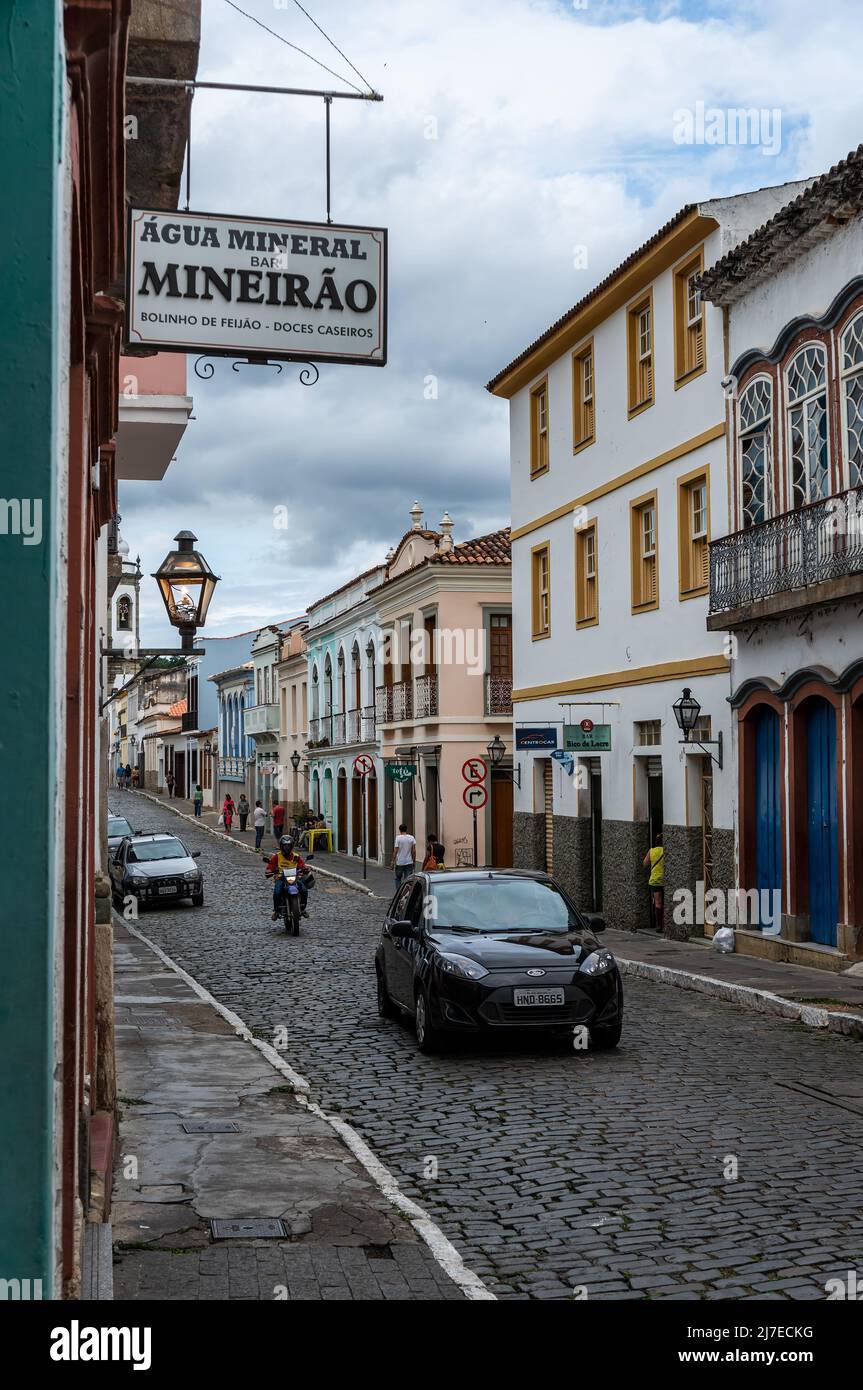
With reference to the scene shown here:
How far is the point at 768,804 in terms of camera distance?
19.2 m

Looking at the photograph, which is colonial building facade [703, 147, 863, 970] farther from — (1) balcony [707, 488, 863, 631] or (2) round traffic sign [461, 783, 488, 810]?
(2) round traffic sign [461, 783, 488, 810]

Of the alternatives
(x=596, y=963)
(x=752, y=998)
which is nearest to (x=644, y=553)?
(x=752, y=998)

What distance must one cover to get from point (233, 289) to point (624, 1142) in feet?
17.5

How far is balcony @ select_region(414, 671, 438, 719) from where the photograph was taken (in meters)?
38.2

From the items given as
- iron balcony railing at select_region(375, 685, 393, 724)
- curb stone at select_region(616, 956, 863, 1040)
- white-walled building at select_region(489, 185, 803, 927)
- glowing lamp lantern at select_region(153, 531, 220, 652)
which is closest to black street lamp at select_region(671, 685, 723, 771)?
white-walled building at select_region(489, 185, 803, 927)

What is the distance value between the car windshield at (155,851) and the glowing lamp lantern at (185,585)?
56.9ft

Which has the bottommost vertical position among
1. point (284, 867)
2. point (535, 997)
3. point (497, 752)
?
point (535, 997)

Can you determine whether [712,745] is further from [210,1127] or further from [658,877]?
[210,1127]

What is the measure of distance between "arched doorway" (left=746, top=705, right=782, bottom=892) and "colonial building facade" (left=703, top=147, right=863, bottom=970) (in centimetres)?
3

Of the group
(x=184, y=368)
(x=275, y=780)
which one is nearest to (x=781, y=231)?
(x=184, y=368)

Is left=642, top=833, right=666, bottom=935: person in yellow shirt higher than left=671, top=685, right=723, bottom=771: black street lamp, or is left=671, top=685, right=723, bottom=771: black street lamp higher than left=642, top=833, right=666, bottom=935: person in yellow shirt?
left=671, top=685, right=723, bottom=771: black street lamp

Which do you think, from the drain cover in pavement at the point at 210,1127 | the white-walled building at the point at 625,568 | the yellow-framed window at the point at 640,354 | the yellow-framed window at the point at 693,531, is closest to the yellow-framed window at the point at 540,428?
the white-walled building at the point at 625,568

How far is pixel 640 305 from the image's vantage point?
2334cm

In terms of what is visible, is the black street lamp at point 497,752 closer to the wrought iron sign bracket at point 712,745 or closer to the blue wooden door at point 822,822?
the wrought iron sign bracket at point 712,745
